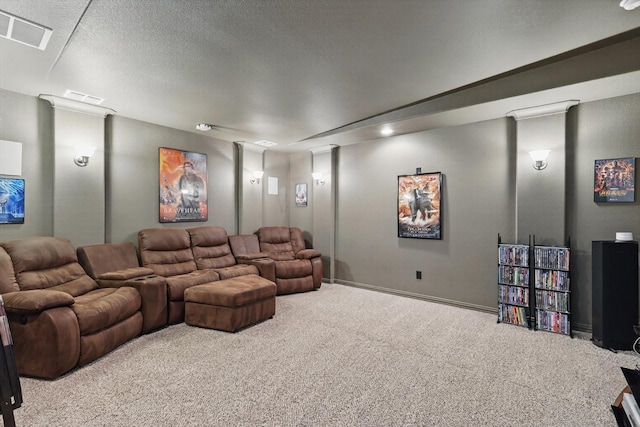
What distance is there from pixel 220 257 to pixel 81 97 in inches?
108

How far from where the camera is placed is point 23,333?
8.18 feet

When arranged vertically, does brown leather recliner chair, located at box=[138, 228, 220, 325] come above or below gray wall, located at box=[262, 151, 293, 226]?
below

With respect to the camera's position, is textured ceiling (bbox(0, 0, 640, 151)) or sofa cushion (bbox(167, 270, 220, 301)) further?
sofa cushion (bbox(167, 270, 220, 301))

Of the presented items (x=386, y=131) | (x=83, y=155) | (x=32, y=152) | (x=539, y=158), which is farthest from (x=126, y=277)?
(x=539, y=158)

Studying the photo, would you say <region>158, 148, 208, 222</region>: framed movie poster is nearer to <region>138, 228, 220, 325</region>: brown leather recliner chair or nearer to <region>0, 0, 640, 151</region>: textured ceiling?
<region>138, 228, 220, 325</region>: brown leather recliner chair

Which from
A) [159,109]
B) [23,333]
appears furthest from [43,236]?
[159,109]

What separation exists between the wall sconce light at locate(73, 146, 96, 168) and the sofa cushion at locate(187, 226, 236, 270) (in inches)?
63.9

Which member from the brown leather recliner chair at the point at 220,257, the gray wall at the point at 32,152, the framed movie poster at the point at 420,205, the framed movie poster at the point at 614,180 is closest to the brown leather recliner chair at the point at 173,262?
the brown leather recliner chair at the point at 220,257

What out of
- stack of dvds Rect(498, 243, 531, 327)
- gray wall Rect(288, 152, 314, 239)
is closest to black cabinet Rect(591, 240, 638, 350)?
stack of dvds Rect(498, 243, 531, 327)

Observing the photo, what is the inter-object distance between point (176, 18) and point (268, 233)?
4.13 meters

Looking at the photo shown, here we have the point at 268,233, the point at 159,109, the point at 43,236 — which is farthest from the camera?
the point at 268,233

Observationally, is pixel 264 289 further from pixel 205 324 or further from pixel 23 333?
pixel 23 333

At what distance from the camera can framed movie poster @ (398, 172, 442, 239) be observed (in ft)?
15.4

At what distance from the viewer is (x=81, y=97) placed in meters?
3.59
